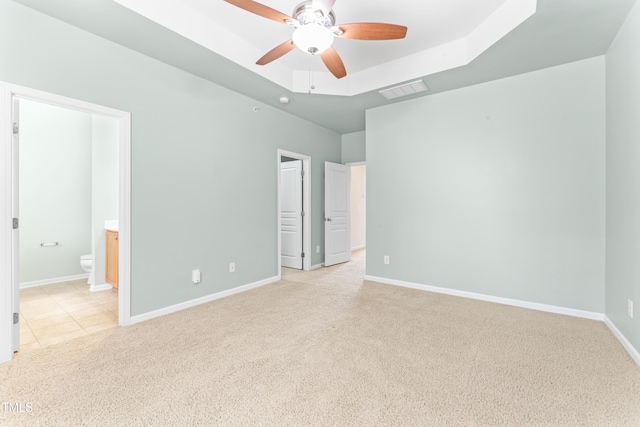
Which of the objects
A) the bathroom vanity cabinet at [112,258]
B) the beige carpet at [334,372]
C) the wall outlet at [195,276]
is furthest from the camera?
the bathroom vanity cabinet at [112,258]

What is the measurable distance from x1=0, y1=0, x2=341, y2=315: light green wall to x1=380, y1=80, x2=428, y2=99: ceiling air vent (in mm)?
1647

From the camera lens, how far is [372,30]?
82.7 inches

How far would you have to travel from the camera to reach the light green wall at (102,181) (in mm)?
3949

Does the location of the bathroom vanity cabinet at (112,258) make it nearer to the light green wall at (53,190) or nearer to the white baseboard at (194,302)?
the light green wall at (53,190)

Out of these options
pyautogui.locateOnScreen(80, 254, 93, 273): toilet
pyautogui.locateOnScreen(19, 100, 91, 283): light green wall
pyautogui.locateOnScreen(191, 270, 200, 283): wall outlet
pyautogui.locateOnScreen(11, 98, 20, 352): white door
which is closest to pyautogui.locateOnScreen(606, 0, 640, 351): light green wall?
pyautogui.locateOnScreen(191, 270, 200, 283): wall outlet

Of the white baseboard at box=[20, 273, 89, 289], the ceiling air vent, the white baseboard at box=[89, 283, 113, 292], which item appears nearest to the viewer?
the ceiling air vent

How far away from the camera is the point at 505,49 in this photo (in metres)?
2.72

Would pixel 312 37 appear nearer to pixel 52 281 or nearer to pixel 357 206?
pixel 52 281

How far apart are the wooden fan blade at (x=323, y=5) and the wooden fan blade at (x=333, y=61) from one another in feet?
1.22

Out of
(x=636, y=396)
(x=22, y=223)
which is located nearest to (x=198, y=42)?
(x=22, y=223)

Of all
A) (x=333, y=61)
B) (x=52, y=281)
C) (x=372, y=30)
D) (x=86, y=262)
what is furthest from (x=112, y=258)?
(x=372, y=30)

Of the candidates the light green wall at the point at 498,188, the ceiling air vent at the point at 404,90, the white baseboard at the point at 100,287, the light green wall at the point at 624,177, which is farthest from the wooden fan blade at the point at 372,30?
the white baseboard at the point at 100,287

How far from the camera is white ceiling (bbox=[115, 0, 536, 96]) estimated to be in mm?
2465

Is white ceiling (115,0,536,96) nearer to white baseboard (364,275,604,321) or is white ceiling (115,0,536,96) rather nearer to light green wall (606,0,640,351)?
light green wall (606,0,640,351)
